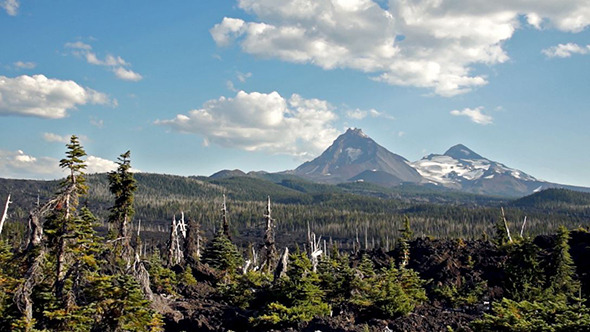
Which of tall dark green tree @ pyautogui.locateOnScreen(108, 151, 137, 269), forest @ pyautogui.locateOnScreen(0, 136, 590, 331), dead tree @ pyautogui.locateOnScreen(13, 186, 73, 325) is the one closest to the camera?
dead tree @ pyautogui.locateOnScreen(13, 186, 73, 325)

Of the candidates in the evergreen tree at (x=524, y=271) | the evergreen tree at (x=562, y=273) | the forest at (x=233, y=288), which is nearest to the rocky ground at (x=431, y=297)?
the forest at (x=233, y=288)

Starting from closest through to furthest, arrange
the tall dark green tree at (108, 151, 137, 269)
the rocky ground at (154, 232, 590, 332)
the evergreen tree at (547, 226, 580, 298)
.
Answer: the rocky ground at (154, 232, 590, 332), the tall dark green tree at (108, 151, 137, 269), the evergreen tree at (547, 226, 580, 298)

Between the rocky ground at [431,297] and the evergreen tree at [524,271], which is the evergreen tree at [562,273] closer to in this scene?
the evergreen tree at [524,271]

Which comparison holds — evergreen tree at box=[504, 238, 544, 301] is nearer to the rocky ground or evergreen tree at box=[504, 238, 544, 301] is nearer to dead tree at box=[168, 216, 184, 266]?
the rocky ground

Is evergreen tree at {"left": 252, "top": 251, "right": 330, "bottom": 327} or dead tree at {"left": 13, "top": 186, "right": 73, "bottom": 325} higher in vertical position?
dead tree at {"left": 13, "top": 186, "right": 73, "bottom": 325}

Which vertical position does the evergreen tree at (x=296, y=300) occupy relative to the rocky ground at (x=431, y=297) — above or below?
above

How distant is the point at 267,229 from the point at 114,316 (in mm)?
24636

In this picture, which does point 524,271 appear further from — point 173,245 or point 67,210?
Answer: point 173,245

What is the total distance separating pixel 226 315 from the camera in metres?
27.9

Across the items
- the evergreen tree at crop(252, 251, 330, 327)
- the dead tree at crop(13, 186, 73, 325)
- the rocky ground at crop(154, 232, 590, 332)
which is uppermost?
the dead tree at crop(13, 186, 73, 325)

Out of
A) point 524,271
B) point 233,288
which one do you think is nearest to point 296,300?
point 233,288

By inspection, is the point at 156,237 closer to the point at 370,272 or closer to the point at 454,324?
the point at 370,272

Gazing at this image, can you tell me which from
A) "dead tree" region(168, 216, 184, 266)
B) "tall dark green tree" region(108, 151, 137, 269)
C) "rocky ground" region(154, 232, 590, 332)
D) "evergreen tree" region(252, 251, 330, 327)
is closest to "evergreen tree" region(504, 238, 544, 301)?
"rocky ground" region(154, 232, 590, 332)

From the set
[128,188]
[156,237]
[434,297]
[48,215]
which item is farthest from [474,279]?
[156,237]
